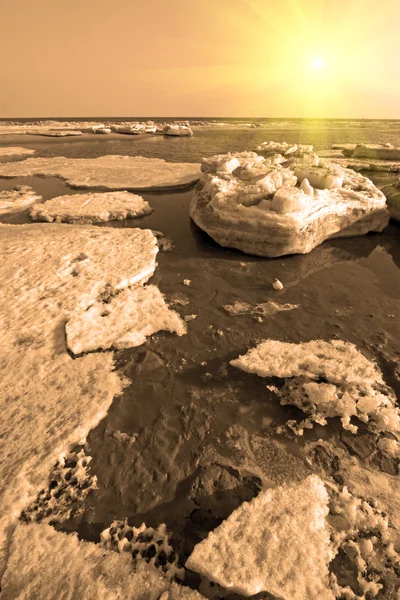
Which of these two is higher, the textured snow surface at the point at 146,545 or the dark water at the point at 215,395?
the dark water at the point at 215,395

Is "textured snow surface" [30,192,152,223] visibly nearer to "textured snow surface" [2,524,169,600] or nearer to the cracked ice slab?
the cracked ice slab

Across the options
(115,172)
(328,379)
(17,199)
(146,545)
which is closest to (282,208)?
(328,379)

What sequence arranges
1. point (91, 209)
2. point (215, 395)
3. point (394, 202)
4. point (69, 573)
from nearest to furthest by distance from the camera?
1. point (69, 573)
2. point (215, 395)
3. point (394, 202)
4. point (91, 209)

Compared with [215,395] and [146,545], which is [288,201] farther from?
[146,545]

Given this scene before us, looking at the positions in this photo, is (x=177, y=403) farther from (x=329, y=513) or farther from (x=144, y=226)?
(x=144, y=226)

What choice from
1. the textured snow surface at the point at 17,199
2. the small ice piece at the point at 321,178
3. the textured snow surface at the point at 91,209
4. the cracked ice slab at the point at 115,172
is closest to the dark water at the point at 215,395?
the small ice piece at the point at 321,178

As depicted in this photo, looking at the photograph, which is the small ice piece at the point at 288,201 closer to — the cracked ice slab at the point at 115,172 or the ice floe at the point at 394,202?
the ice floe at the point at 394,202

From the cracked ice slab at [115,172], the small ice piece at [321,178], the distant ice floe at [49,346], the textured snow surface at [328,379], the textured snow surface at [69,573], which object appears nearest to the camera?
the textured snow surface at [69,573]
